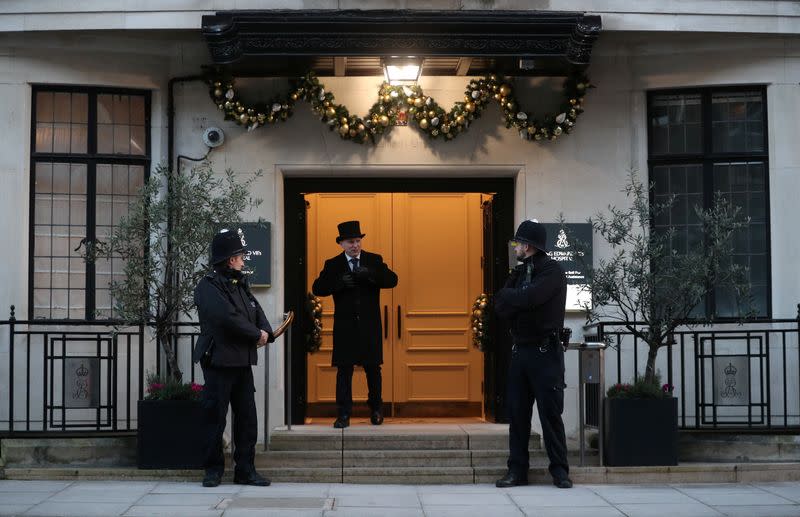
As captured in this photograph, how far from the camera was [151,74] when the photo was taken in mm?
11648

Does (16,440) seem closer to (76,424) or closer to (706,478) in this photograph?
(76,424)

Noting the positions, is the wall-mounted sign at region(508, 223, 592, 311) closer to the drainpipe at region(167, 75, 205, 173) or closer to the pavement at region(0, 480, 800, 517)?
the pavement at region(0, 480, 800, 517)

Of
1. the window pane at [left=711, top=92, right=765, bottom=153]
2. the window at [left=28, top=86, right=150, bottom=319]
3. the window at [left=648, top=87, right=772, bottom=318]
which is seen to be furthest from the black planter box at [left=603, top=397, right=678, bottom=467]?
the window at [left=28, top=86, right=150, bottom=319]

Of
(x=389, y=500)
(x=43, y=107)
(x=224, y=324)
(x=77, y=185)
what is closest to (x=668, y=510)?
(x=389, y=500)

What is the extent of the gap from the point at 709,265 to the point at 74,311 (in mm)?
6011

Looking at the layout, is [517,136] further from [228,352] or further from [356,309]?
[228,352]

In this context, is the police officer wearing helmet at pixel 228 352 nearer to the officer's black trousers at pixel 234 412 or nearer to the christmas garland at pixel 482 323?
the officer's black trousers at pixel 234 412

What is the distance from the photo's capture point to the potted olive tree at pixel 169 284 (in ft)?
32.8

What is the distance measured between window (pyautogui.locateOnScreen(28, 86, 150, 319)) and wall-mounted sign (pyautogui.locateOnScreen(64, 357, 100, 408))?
0.73m

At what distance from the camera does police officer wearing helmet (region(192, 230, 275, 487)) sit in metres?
9.33

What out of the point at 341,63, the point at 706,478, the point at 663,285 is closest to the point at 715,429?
the point at 706,478

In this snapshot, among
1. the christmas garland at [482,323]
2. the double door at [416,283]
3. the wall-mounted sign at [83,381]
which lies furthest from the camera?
the double door at [416,283]

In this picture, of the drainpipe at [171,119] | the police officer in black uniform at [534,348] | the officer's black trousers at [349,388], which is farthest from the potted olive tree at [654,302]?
the drainpipe at [171,119]

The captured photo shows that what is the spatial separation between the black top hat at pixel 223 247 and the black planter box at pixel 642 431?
346 centimetres
